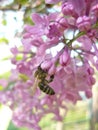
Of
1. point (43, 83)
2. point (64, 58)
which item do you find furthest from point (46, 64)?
point (43, 83)

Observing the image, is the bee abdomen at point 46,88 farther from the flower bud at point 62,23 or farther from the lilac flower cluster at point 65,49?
the flower bud at point 62,23

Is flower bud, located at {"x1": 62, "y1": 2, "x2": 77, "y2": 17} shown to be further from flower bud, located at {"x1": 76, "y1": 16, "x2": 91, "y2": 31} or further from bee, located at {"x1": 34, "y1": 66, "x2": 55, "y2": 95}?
bee, located at {"x1": 34, "y1": 66, "x2": 55, "y2": 95}

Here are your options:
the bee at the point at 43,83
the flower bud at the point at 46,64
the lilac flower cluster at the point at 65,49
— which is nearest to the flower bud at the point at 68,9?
the lilac flower cluster at the point at 65,49

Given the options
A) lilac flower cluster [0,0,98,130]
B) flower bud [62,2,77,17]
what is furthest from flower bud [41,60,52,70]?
flower bud [62,2,77,17]

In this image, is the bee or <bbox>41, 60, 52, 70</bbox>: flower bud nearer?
<bbox>41, 60, 52, 70</bbox>: flower bud

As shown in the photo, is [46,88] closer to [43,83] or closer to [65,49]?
[43,83]

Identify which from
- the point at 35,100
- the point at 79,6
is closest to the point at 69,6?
the point at 79,6

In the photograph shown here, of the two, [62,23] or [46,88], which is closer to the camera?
[62,23]

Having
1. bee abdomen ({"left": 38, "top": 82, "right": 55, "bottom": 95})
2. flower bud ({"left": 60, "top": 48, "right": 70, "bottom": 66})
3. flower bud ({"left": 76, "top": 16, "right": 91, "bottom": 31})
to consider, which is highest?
bee abdomen ({"left": 38, "top": 82, "right": 55, "bottom": 95})

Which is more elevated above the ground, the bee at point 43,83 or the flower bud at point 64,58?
the bee at point 43,83

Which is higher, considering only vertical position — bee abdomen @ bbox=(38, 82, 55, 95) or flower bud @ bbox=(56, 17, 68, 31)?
bee abdomen @ bbox=(38, 82, 55, 95)

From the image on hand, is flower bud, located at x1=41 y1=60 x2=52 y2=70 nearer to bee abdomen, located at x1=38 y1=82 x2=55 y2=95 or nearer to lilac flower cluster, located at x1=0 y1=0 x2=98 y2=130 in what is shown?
lilac flower cluster, located at x1=0 y1=0 x2=98 y2=130

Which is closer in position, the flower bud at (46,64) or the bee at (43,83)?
the flower bud at (46,64)
